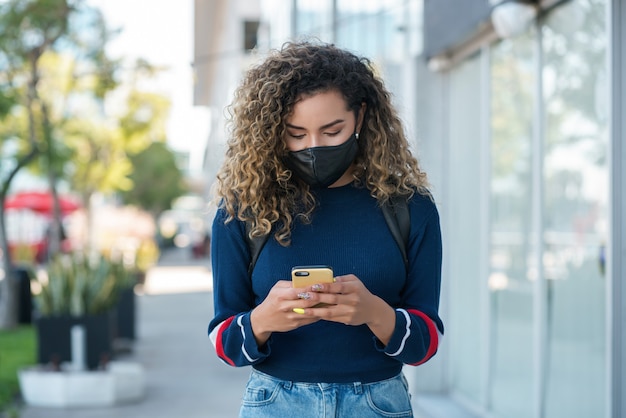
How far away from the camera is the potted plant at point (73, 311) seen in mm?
8492

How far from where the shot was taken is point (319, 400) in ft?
6.82

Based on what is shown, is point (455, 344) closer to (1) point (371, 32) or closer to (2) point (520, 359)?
(2) point (520, 359)

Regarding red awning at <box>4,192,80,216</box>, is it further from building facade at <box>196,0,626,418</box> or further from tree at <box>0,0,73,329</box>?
building facade at <box>196,0,626,418</box>

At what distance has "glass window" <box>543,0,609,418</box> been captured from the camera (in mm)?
4617

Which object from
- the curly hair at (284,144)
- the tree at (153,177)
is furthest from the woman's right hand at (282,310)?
the tree at (153,177)

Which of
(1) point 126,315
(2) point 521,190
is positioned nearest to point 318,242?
(2) point 521,190

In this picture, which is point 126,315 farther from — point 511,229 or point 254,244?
point 254,244

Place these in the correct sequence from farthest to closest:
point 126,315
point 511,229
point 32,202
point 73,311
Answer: point 32,202, point 126,315, point 73,311, point 511,229

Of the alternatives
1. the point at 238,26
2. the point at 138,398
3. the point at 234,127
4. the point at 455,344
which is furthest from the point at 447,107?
the point at 238,26

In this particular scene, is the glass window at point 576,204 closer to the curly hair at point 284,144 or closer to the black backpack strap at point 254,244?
the curly hair at point 284,144

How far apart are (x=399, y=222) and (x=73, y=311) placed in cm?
721

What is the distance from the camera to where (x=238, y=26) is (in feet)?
69.5

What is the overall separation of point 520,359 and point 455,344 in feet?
4.48

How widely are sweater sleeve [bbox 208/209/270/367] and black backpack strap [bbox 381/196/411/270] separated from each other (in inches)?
14.2
